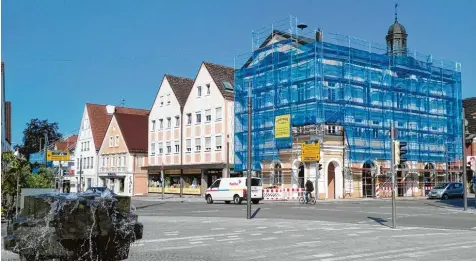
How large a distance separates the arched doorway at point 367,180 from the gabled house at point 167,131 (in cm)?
2137

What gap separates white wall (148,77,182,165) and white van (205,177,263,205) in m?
22.6

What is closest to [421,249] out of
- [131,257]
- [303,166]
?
[131,257]

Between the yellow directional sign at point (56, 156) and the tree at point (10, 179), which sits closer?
the tree at point (10, 179)

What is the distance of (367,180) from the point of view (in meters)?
48.2

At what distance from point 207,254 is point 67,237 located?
152 inches

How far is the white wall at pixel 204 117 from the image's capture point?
5588 centimetres

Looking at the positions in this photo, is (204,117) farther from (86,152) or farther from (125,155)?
(86,152)

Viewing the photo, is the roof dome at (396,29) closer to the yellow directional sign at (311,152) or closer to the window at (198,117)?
the yellow directional sign at (311,152)

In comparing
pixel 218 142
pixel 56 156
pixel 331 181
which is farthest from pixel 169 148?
pixel 331 181

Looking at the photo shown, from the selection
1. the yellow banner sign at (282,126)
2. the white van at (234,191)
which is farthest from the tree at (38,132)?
the white van at (234,191)

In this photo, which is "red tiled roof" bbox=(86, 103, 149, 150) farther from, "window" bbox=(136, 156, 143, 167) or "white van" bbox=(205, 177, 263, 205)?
"white van" bbox=(205, 177, 263, 205)

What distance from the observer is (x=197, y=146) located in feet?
196

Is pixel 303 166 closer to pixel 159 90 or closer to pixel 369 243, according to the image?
pixel 159 90

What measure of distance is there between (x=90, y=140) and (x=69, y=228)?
75867mm
